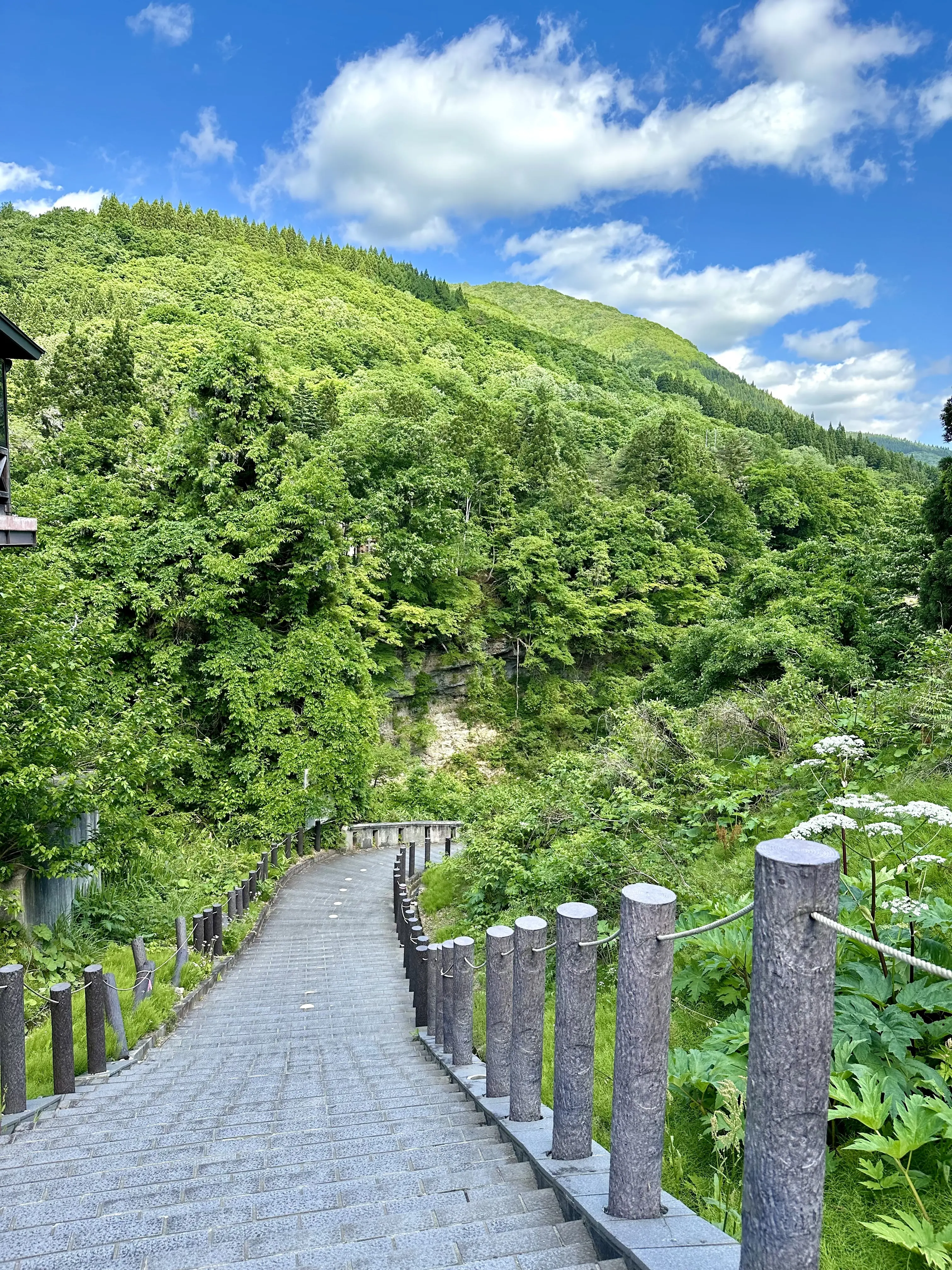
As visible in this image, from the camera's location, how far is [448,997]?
17.7 ft

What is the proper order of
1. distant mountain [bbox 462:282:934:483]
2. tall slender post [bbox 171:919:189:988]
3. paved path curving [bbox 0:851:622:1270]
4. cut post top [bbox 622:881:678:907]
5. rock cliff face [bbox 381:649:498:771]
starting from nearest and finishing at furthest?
cut post top [bbox 622:881:678:907]
paved path curving [bbox 0:851:622:1270]
tall slender post [bbox 171:919:189:988]
rock cliff face [bbox 381:649:498:771]
distant mountain [bbox 462:282:934:483]

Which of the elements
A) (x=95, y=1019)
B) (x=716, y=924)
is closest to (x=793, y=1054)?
(x=716, y=924)

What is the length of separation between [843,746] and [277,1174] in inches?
189

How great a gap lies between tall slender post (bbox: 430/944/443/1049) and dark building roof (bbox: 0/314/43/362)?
31.0 ft

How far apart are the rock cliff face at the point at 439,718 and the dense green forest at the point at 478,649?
0.57 feet

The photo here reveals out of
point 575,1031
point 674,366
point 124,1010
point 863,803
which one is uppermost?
point 674,366

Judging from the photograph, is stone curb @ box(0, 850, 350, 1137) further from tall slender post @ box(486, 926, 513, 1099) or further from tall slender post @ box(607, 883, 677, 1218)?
tall slender post @ box(607, 883, 677, 1218)

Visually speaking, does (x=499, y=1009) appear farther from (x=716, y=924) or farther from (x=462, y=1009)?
(x=716, y=924)

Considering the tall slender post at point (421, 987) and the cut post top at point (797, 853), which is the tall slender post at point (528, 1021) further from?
the tall slender post at point (421, 987)

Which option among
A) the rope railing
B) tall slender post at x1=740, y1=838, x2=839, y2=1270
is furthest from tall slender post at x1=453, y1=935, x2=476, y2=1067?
tall slender post at x1=740, y1=838, x2=839, y2=1270

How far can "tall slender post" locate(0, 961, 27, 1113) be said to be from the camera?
4.36 meters

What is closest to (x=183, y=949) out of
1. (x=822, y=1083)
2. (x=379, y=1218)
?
(x=379, y=1218)

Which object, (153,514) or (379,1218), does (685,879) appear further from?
(153,514)

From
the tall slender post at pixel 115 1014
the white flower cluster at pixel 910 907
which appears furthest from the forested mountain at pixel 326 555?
the white flower cluster at pixel 910 907
